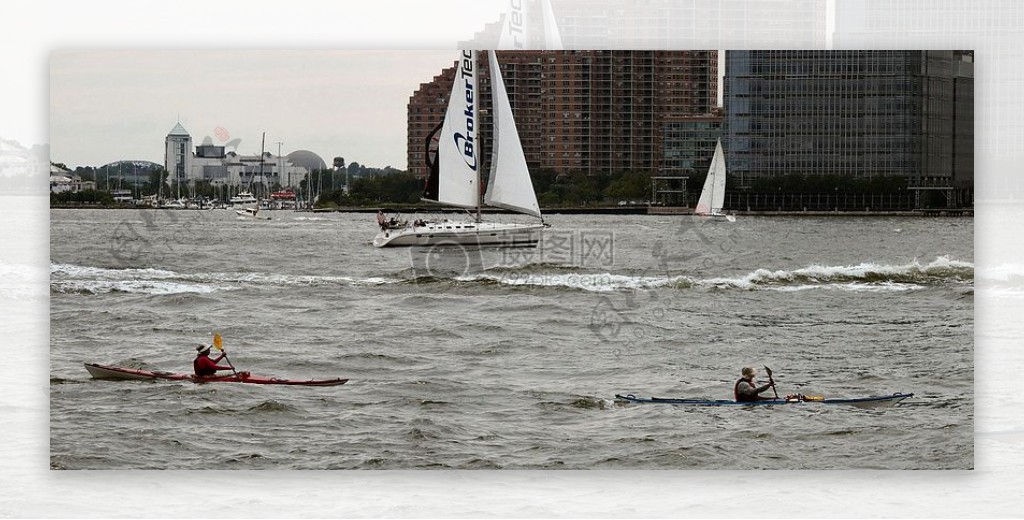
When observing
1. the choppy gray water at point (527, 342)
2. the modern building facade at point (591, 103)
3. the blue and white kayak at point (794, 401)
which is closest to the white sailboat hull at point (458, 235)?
the choppy gray water at point (527, 342)

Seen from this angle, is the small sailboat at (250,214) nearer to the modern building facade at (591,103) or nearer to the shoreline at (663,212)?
the shoreline at (663,212)

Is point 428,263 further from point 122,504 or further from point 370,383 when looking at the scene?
point 122,504

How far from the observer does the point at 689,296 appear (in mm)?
9672

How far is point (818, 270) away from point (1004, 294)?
6.64 ft

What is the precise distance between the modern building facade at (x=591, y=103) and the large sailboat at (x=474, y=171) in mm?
73

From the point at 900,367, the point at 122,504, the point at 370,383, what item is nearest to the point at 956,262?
the point at 900,367

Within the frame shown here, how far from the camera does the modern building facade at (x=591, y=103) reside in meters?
9.17

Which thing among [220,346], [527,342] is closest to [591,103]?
[527,342]

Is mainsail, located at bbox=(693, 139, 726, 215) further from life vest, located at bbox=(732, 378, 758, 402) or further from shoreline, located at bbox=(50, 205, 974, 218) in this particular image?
life vest, located at bbox=(732, 378, 758, 402)

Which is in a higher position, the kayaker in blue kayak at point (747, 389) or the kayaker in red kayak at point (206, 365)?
the kayaker in red kayak at point (206, 365)

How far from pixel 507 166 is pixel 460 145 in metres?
0.36

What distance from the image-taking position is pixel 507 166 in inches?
380

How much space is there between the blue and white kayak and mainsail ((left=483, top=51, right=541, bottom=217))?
59.2 inches

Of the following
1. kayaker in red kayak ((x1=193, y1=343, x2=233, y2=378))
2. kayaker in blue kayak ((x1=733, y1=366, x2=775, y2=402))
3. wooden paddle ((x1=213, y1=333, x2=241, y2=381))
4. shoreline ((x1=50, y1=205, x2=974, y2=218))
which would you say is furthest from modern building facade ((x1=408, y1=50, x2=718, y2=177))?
kayaker in red kayak ((x1=193, y1=343, x2=233, y2=378))
